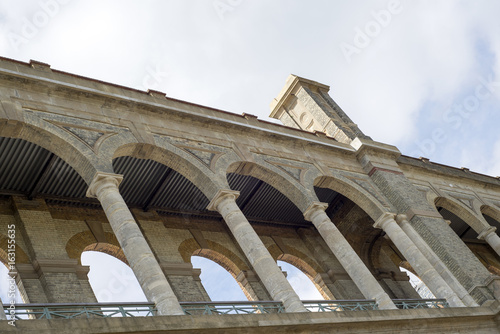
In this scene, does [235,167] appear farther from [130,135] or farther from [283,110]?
[283,110]

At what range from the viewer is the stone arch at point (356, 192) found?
17078mm

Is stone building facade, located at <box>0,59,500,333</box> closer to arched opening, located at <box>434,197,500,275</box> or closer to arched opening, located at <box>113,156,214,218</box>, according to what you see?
arched opening, located at <box>113,156,214,218</box>

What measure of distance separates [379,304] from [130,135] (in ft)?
21.7

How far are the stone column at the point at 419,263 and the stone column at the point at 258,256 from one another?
4649 millimetres

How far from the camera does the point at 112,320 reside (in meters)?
8.95

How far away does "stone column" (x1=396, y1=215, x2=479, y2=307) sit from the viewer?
15.3 m

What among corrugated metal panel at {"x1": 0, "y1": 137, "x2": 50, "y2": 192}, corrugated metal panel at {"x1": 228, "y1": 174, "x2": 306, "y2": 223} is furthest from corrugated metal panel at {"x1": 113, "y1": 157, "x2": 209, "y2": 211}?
corrugated metal panel at {"x1": 0, "y1": 137, "x2": 50, "y2": 192}

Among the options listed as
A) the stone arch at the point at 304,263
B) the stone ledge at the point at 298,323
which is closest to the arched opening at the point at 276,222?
the stone arch at the point at 304,263

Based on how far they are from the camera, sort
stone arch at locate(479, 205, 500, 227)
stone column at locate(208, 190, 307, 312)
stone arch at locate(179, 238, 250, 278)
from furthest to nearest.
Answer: stone arch at locate(479, 205, 500, 227), stone arch at locate(179, 238, 250, 278), stone column at locate(208, 190, 307, 312)

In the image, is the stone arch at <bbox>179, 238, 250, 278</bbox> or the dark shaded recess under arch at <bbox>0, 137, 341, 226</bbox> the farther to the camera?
the stone arch at <bbox>179, 238, 250, 278</bbox>

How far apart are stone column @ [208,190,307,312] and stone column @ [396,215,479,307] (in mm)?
5233

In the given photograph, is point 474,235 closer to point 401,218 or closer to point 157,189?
point 401,218

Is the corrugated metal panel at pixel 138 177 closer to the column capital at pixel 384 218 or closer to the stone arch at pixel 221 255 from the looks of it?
the stone arch at pixel 221 255

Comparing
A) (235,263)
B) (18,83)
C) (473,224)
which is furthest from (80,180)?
(473,224)
